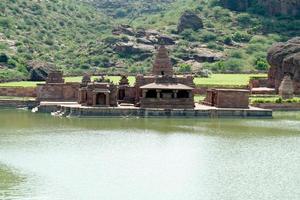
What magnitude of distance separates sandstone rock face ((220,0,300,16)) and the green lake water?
65.6 m

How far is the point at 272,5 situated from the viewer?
123375 millimetres

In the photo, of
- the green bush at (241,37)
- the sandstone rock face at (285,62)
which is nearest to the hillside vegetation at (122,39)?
the green bush at (241,37)

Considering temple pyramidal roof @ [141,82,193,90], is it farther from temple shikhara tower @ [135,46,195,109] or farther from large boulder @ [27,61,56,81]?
large boulder @ [27,61,56,81]

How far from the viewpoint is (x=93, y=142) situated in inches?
1829

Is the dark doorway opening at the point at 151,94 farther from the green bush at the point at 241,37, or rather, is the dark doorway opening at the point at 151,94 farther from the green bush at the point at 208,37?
the green bush at the point at 241,37

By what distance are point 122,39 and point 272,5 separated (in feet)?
82.9

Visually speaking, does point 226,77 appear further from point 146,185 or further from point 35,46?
point 146,185

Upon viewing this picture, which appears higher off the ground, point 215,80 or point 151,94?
point 215,80

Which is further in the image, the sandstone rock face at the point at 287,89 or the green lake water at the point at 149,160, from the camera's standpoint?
the sandstone rock face at the point at 287,89

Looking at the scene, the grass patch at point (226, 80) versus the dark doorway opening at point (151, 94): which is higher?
the grass patch at point (226, 80)

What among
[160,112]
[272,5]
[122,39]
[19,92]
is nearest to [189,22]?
[122,39]

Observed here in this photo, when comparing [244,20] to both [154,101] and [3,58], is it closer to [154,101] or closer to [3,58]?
[3,58]

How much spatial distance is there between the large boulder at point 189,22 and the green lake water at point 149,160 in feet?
191

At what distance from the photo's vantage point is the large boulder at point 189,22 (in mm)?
115375
